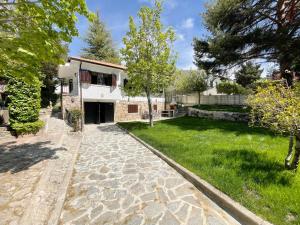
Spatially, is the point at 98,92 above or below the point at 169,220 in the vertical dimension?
above

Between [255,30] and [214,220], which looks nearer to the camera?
[214,220]

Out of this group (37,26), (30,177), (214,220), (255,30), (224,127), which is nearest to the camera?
(214,220)

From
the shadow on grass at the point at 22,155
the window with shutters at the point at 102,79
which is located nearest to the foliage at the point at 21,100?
the shadow on grass at the point at 22,155

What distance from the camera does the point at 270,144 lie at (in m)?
7.55

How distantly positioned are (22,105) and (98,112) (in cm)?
968

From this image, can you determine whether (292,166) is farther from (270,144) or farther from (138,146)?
(138,146)

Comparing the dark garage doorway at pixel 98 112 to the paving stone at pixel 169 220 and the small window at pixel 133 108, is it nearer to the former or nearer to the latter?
the small window at pixel 133 108

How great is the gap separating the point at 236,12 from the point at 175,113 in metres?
14.4

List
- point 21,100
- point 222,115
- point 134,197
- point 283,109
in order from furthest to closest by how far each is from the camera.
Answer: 1. point 222,115
2. point 21,100
3. point 283,109
4. point 134,197

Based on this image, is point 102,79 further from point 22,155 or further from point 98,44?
point 98,44

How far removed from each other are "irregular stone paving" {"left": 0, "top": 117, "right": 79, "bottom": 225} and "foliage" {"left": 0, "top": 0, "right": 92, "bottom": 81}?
3.28 m

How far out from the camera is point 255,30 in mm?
13227

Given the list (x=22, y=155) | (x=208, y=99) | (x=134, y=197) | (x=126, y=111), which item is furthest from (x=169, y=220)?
(x=208, y=99)

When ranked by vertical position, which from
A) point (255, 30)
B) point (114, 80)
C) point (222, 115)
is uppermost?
point (255, 30)
